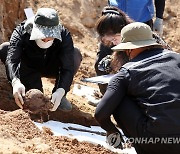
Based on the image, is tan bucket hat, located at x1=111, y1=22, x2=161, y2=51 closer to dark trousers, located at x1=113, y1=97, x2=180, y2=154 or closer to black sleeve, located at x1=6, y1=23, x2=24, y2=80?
dark trousers, located at x1=113, y1=97, x2=180, y2=154

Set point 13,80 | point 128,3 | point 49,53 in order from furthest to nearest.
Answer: point 128,3, point 49,53, point 13,80

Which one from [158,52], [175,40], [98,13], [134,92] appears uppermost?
[158,52]

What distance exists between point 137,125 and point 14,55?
5.35 feet

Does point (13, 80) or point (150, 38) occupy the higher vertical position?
point (150, 38)

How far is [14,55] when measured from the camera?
390 centimetres

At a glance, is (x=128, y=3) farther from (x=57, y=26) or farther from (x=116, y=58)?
(x=116, y=58)

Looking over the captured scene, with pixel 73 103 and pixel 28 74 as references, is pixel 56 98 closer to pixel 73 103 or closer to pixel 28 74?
pixel 28 74

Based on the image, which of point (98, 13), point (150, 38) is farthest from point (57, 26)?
point (98, 13)

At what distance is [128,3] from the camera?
462 centimetres

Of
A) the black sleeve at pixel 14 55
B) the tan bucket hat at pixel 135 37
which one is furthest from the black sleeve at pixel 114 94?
the black sleeve at pixel 14 55

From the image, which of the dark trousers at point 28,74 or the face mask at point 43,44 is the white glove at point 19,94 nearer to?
the face mask at point 43,44

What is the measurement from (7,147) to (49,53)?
162 cm

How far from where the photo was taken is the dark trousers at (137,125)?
8.56 feet

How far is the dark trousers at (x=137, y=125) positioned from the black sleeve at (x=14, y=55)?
139 cm
